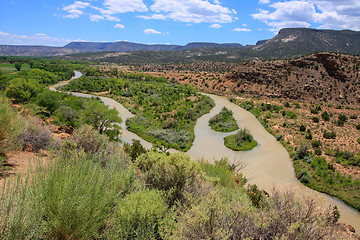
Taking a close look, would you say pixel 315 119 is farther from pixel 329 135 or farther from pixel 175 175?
pixel 175 175

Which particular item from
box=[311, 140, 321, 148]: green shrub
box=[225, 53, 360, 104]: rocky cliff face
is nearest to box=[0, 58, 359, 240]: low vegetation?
box=[311, 140, 321, 148]: green shrub

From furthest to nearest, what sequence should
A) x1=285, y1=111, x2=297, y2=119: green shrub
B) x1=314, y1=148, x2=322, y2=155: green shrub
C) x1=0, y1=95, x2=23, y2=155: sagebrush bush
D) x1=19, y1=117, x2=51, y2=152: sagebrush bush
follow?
1. x1=285, y1=111, x2=297, y2=119: green shrub
2. x1=314, y1=148, x2=322, y2=155: green shrub
3. x1=19, y1=117, x2=51, y2=152: sagebrush bush
4. x1=0, y1=95, x2=23, y2=155: sagebrush bush

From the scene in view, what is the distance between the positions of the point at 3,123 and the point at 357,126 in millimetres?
37635

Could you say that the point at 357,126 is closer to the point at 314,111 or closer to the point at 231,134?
the point at 314,111

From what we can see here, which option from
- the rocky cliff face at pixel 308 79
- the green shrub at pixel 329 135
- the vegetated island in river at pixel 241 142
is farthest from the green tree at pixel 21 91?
the rocky cliff face at pixel 308 79

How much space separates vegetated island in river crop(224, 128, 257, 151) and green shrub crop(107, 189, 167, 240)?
21.2 m

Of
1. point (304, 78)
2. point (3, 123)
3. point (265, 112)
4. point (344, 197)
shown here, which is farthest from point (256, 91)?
point (3, 123)

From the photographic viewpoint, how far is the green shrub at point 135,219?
5.16 meters

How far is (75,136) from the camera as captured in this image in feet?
38.4

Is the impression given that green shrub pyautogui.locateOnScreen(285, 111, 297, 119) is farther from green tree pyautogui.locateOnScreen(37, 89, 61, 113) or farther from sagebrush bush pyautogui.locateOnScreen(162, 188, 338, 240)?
green tree pyautogui.locateOnScreen(37, 89, 61, 113)

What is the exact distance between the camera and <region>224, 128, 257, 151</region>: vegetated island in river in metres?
26.2

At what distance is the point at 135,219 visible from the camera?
5.50 m

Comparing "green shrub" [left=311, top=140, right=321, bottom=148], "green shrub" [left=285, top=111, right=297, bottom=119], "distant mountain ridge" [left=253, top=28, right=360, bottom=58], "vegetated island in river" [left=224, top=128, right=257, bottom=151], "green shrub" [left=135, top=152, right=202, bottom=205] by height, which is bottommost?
"vegetated island in river" [left=224, top=128, right=257, bottom=151]

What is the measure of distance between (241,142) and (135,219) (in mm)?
23481
